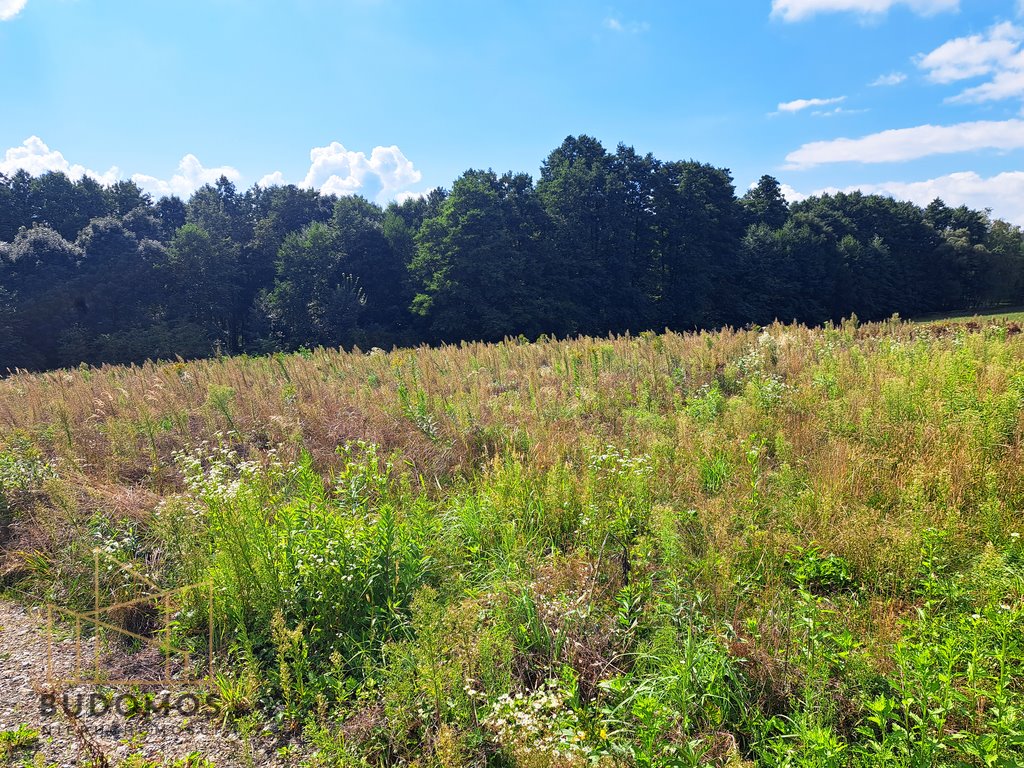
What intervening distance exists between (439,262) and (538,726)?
33.7m

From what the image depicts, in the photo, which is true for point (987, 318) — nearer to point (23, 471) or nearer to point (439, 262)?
point (23, 471)

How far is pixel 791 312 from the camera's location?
150 feet

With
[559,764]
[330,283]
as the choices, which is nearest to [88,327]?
[330,283]

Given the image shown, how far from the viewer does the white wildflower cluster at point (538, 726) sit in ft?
7.89

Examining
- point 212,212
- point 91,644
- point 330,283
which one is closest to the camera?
point 91,644

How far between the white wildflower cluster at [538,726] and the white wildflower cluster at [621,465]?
81.7 inches

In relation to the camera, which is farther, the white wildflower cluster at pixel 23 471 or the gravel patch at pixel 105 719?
the white wildflower cluster at pixel 23 471

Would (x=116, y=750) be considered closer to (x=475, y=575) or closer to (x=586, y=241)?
(x=475, y=575)

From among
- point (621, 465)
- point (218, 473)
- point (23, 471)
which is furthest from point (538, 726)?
point (23, 471)

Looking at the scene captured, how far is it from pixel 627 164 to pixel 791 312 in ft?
58.6

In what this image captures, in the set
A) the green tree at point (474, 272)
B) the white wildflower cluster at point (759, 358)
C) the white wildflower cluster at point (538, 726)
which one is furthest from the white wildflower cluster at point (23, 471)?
the green tree at point (474, 272)

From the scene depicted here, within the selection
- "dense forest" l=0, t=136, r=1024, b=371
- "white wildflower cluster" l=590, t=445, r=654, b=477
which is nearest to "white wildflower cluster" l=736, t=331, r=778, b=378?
"white wildflower cluster" l=590, t=445, r=654, b=477

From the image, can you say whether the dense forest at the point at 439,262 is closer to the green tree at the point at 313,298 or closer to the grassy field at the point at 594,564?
the green tree at the point at 313,298

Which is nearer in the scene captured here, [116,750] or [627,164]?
[116,750]
